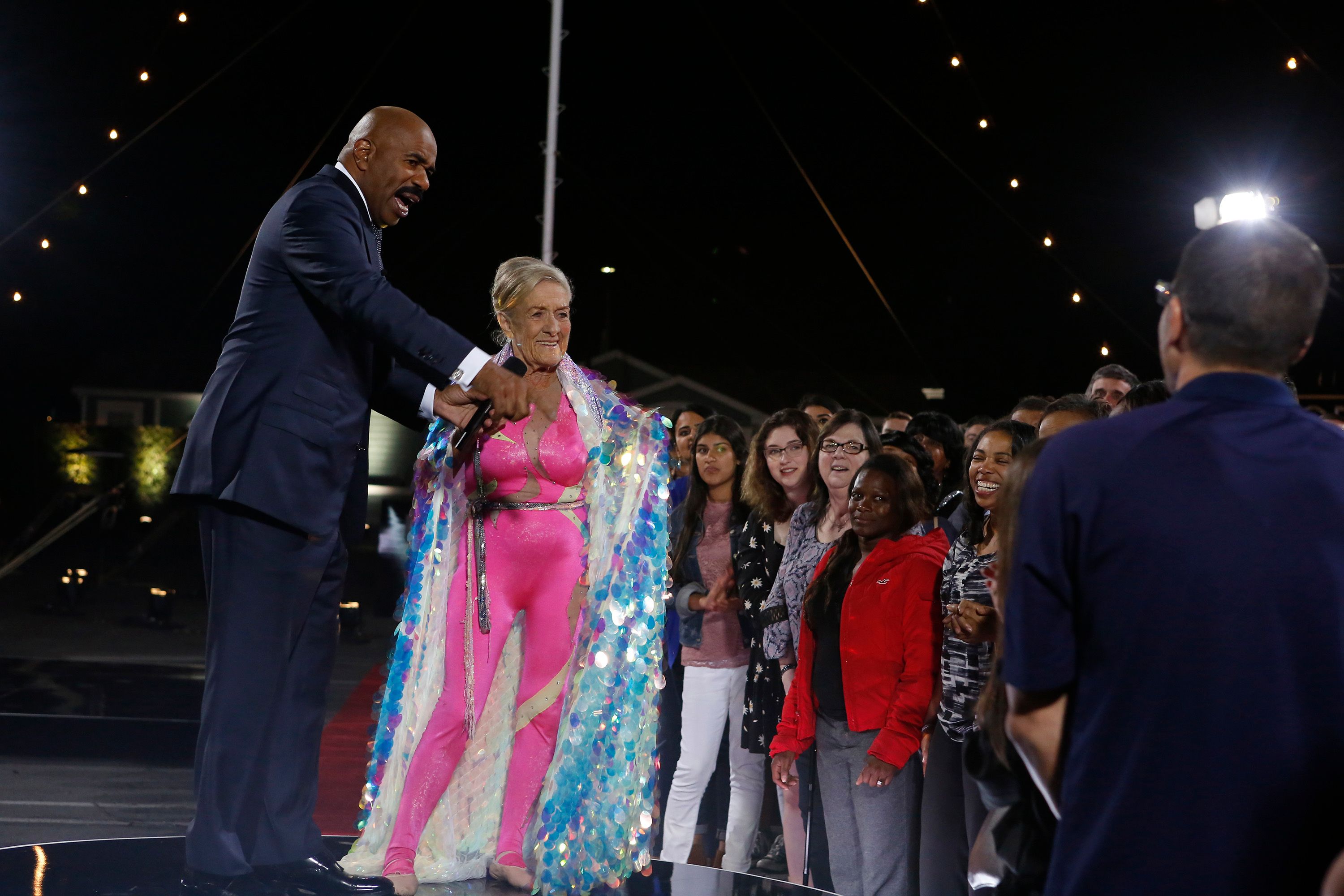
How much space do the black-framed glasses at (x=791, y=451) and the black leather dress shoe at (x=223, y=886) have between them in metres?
2.53

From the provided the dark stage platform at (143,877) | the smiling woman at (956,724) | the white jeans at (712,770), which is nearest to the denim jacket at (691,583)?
the white jeans at (712,770)

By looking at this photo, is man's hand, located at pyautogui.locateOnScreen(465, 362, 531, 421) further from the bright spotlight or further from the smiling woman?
the bright spotlight

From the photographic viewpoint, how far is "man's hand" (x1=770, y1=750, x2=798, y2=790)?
3854 millimetres

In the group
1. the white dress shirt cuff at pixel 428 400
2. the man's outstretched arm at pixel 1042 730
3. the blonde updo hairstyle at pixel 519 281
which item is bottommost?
the man's outstretched arm at pixel 1042 730

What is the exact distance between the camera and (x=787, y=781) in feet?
12.8

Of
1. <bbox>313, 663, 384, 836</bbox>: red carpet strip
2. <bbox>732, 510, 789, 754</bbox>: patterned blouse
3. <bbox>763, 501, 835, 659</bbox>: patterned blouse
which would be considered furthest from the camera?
<bbox>313, 663, 384, 836</bbox>: red carpet strip

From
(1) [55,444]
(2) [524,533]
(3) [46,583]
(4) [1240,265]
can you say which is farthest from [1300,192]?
(1) [55,444]

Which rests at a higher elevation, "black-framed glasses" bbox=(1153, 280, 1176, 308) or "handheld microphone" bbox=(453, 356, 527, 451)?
"black-framed glasses" bbox=(1153, 280, 1176, 308)

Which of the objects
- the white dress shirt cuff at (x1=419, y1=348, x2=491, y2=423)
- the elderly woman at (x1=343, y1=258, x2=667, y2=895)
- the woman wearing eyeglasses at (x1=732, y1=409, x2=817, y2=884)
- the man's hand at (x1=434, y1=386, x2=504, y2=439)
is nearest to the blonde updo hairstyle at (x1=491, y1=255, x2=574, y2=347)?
the elderly woman at (x1=343, y1=258, x2=667, y2=895)

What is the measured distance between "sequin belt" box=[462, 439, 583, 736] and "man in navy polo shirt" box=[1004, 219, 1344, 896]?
70.9 inches

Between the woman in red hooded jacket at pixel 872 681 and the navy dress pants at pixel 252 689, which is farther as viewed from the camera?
the woman in red hooded jacket at pixel 872 681

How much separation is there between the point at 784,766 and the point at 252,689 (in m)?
1.72

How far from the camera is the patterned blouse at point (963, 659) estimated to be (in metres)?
3.34

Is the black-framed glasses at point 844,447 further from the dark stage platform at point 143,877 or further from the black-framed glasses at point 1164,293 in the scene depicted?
the black-framed glasses at point 1164,293
